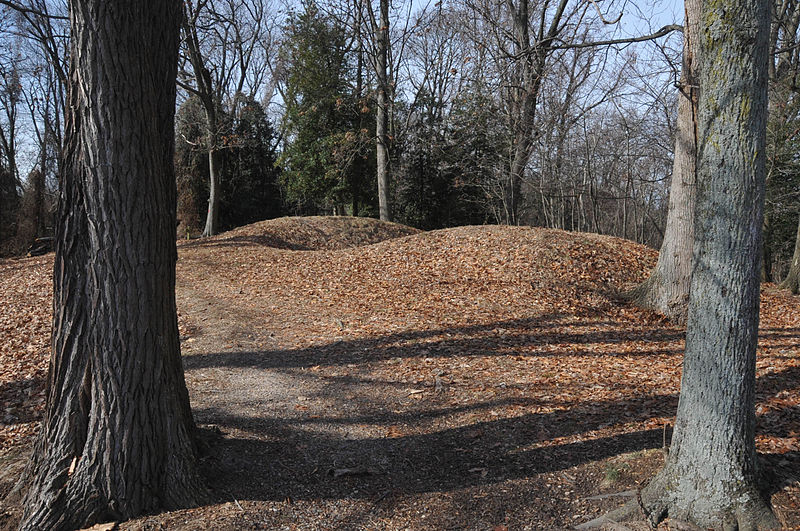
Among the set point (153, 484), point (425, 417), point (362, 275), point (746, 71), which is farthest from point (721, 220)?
point (362, 275)

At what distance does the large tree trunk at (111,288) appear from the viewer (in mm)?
3250

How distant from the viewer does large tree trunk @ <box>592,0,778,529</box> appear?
122 inches

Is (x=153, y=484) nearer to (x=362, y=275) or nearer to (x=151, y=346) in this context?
(x=151, y=346)

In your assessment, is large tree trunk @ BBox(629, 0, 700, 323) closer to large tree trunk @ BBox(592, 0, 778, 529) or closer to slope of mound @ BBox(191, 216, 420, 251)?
large tree trunk @ BBox(592, 0, 778, 529)

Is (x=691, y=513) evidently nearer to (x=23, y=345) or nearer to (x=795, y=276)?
(x=23, y=345)

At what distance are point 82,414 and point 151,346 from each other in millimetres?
586

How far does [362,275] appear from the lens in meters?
10.8

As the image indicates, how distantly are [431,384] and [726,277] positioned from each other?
3.41 meters

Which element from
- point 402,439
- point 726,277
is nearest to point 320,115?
point 402,439

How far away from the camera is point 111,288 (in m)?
3.33

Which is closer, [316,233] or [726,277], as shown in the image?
[726,277]

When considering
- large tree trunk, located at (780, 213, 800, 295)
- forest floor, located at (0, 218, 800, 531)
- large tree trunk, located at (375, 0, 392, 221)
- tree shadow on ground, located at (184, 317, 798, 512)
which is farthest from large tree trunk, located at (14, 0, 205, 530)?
large tree trunk, located at (375, 0, 392, 221)

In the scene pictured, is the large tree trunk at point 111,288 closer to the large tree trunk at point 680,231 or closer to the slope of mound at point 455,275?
the slope of mound at point 455,275

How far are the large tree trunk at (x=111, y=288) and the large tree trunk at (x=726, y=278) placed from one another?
3.17m
